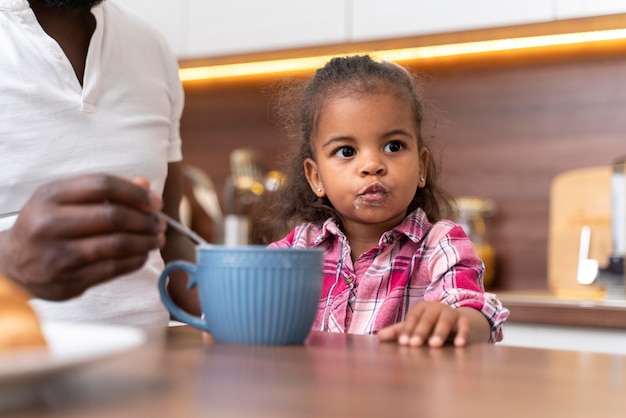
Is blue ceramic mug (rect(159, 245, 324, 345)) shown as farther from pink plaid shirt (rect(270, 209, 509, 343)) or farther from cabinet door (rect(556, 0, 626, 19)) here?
cabinet door (rect(556, 0, 626, 19))

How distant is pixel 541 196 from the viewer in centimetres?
252

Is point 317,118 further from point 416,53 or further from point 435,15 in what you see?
point 416,53

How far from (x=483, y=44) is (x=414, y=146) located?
1.39 m

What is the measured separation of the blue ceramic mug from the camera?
2.23ft

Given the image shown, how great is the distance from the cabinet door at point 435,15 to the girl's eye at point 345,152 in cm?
131

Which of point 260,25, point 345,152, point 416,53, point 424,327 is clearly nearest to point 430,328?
point 424,327

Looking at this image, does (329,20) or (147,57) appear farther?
(329,20)

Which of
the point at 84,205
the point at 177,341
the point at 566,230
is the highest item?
the point at 84,205

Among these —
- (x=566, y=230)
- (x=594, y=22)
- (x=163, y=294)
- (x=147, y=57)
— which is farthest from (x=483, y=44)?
(x=163, y=294)

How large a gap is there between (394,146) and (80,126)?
46 centimetres

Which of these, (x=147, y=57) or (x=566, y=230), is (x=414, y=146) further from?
(x=566, y=230)

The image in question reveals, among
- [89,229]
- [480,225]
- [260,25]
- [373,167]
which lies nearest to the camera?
[89,229]

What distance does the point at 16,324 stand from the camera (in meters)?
0.48

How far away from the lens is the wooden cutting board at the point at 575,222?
2238 millimetres
